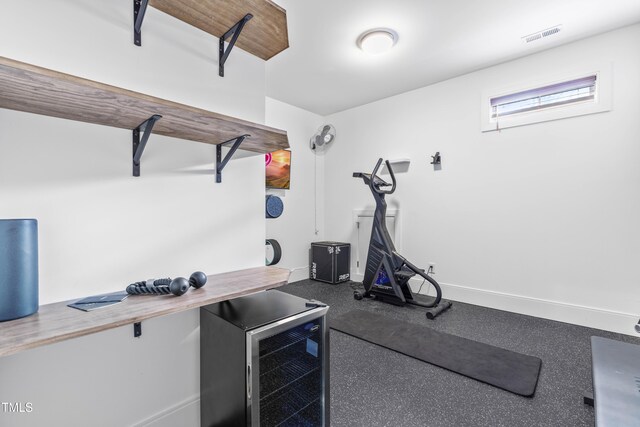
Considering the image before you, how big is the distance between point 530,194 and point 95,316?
3.79m

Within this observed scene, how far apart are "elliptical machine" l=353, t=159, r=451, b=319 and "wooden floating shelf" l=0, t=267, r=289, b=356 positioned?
2368 mm

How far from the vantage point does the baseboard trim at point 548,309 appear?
2.62 m

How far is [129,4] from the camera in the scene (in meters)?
1.25

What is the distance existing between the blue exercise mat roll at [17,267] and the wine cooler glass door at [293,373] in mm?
758

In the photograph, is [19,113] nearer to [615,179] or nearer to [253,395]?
[253,395]

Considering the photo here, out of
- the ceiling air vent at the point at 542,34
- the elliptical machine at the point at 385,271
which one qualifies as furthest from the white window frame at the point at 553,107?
the elliptical machine at the point at 385,271

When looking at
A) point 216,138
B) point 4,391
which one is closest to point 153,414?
point 4,391

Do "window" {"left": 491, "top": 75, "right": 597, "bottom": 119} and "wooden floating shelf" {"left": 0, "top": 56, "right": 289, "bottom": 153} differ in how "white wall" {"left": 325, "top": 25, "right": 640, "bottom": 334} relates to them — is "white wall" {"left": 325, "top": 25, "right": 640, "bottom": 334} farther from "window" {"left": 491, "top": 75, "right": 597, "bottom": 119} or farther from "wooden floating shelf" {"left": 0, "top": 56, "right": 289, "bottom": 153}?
"wooden floating shelf" {"left": 0, "top": 56, "right": 289, "bottom": 153}

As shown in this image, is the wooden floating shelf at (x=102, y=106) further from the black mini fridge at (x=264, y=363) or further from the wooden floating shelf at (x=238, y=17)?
the black mini fridge at (x=264, y=363)

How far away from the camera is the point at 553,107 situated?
2.97m

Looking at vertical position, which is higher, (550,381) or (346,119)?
(346,119)

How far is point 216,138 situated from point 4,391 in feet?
4.10

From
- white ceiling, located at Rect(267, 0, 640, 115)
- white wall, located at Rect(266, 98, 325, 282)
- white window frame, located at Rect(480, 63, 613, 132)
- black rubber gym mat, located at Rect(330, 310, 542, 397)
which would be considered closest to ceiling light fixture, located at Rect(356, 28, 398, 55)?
white ceiling, located at Rect(267, 0, 640, 115)

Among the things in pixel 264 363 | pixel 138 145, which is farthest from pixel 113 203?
pixel 264 363
